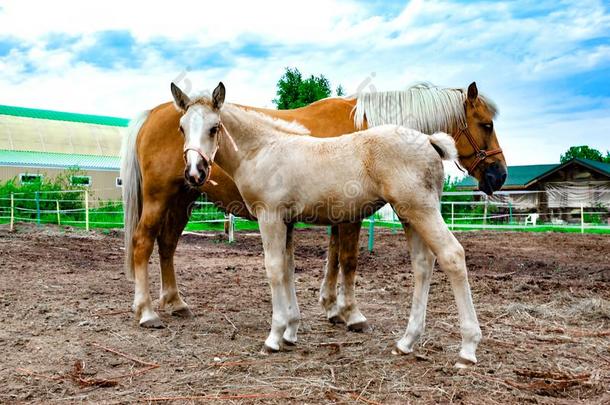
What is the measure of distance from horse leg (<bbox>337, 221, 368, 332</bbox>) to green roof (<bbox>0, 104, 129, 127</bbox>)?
3234 centimetres

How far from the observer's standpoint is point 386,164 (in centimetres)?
368

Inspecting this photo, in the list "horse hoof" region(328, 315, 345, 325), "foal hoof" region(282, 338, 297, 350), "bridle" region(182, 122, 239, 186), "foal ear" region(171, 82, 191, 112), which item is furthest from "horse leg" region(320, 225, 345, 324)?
"foal ear" region(171, 82, 191, 112)

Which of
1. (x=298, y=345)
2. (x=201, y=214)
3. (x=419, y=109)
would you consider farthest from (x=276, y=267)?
(x=201, y=214)

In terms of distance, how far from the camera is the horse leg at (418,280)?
12.9 feet

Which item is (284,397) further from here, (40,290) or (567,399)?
(40,290)

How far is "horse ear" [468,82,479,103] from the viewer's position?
4.97 m

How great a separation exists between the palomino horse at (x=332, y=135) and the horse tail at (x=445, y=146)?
1.30 meters

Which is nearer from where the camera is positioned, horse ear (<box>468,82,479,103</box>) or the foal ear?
the foal ear

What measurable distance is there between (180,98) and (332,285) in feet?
8.10

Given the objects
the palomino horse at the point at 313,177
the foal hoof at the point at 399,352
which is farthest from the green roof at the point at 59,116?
the foal hoof at the point at 399,352

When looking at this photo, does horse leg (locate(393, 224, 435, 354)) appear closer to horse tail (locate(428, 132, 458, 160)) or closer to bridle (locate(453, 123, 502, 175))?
horse tail (locate(428, 132, 458, 160))

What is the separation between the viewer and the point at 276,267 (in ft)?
13.2

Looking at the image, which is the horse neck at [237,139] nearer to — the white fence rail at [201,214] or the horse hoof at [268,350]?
the horse hoof at [268,350]

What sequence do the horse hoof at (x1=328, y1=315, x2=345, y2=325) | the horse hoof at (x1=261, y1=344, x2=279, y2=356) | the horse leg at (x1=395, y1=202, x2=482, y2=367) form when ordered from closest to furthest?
Answer: the horse leg at (x1=395, y1=202, x2=482, y2=367) < the horse hoof at (x1=261, y1=344, x2=279, y2=356) < the horse hoof at (x1=328, y1=315, x2=345, y2=325)
